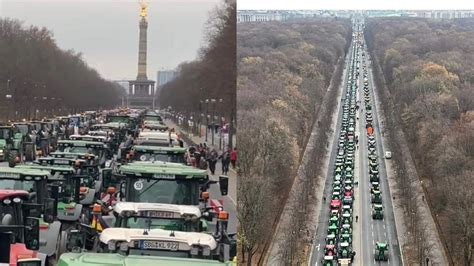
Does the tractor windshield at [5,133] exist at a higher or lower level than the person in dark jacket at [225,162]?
higher

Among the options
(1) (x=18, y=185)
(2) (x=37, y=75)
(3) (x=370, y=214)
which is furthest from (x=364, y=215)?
(2) (x=37, y=75)

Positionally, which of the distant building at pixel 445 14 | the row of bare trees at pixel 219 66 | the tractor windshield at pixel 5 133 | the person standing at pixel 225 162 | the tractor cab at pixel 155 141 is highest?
the distant building at pixel 445 14

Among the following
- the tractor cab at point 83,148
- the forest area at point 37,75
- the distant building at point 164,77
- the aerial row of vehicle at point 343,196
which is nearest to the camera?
the tractor cab at point 83,148

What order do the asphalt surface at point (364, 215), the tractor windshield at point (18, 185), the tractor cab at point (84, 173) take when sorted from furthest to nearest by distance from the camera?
the asphalt surface at point (364, 215), the tractor cab at point (84, 173), the tractor windshield at point (18, 185)

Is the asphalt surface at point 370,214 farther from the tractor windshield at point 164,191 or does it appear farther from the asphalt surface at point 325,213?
the tractor windshield at point 164,191

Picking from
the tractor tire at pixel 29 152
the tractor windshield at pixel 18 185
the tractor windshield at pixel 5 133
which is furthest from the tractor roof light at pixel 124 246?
the tractor windshield at pixel 5 133

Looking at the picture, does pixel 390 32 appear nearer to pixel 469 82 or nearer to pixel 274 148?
pixel 469 82

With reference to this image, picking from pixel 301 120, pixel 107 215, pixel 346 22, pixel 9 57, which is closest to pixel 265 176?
pixel 301 120

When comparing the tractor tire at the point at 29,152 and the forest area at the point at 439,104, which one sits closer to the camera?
the tractor tire at the point at 29,152
